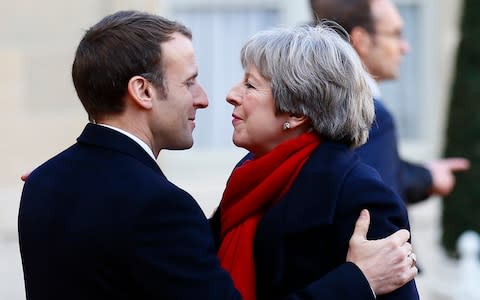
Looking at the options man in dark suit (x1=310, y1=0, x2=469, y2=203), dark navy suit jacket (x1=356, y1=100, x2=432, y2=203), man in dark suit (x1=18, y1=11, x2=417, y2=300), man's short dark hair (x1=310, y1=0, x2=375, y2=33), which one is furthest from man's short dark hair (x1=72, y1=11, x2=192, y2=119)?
man's short dark hair (x1=310, y1=0, x2=375, y2=33)

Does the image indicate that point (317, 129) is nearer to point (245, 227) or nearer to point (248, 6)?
point (245, 227)

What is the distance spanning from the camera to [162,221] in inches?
117

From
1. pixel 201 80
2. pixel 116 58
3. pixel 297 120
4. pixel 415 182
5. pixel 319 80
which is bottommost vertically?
pixel 201 80

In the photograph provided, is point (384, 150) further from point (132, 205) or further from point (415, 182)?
point (132, 205)

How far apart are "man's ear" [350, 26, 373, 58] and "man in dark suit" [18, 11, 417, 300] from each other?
1776mm

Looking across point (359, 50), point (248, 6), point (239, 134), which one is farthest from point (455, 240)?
point (239, 134)

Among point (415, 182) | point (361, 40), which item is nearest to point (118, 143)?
point (361, 40)

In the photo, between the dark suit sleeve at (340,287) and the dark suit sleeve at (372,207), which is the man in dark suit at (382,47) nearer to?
the dark suit sleeve at (372,207)

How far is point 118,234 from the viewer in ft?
9.78

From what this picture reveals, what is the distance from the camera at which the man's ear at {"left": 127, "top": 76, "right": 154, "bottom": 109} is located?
313 centimetres

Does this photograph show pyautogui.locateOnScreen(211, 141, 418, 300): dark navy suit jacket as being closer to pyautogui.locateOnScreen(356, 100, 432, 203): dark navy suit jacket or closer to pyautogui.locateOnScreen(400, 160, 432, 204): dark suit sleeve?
pyautogui.locateOnScreen(356, 100, 432, 203): dark navy suit jacket

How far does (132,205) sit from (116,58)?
0.38m

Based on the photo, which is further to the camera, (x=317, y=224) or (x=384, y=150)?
(x=384, y=150)

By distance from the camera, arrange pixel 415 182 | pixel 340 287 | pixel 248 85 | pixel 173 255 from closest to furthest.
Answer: pixel 173 255
pixel 340 287
pixel 248 85
pixel 415 182
